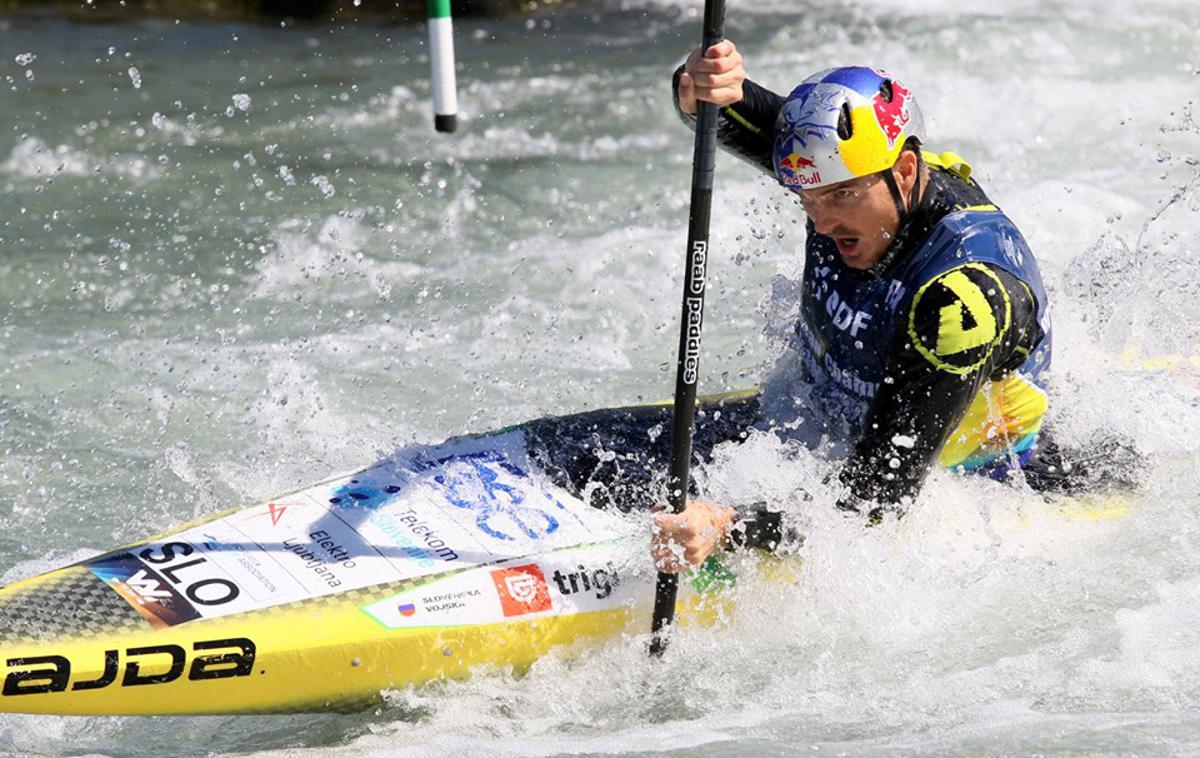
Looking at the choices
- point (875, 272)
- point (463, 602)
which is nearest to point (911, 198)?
point (875, 272)

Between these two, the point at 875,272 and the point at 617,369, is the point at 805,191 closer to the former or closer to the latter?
the point at 875,272

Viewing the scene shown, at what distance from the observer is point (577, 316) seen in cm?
693

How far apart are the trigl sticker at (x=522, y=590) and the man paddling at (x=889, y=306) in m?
0.38

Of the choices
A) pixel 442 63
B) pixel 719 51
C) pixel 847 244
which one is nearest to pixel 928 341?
pixel 847 244

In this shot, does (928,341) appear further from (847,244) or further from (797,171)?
(797,171)

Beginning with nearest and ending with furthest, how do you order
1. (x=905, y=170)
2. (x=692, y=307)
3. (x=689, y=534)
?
(x=689, y=534) < (x=692, y=307) < (x=905, y=170)

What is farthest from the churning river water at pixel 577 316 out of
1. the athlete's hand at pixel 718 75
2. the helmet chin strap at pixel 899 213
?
the athlete's hand at pixel 718 75

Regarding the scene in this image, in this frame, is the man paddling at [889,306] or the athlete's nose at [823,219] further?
the athlete's nose at [823,219]

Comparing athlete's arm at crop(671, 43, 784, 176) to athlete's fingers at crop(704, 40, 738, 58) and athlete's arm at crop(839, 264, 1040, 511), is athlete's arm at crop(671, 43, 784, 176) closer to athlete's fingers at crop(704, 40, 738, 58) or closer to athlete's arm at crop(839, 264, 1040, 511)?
athlete's fingers at crop(704, 40, 738, 58)

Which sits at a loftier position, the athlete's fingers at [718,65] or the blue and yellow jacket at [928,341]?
the athlete's fingers at [718,65]

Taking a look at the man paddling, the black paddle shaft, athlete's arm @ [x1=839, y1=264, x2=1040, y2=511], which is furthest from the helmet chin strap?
the black paddle shaft

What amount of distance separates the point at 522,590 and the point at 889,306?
3.99 feet

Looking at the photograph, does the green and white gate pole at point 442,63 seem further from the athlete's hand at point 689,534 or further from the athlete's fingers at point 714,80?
the athlete's hand at point 689,534

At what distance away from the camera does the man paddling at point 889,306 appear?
11.6 feet
